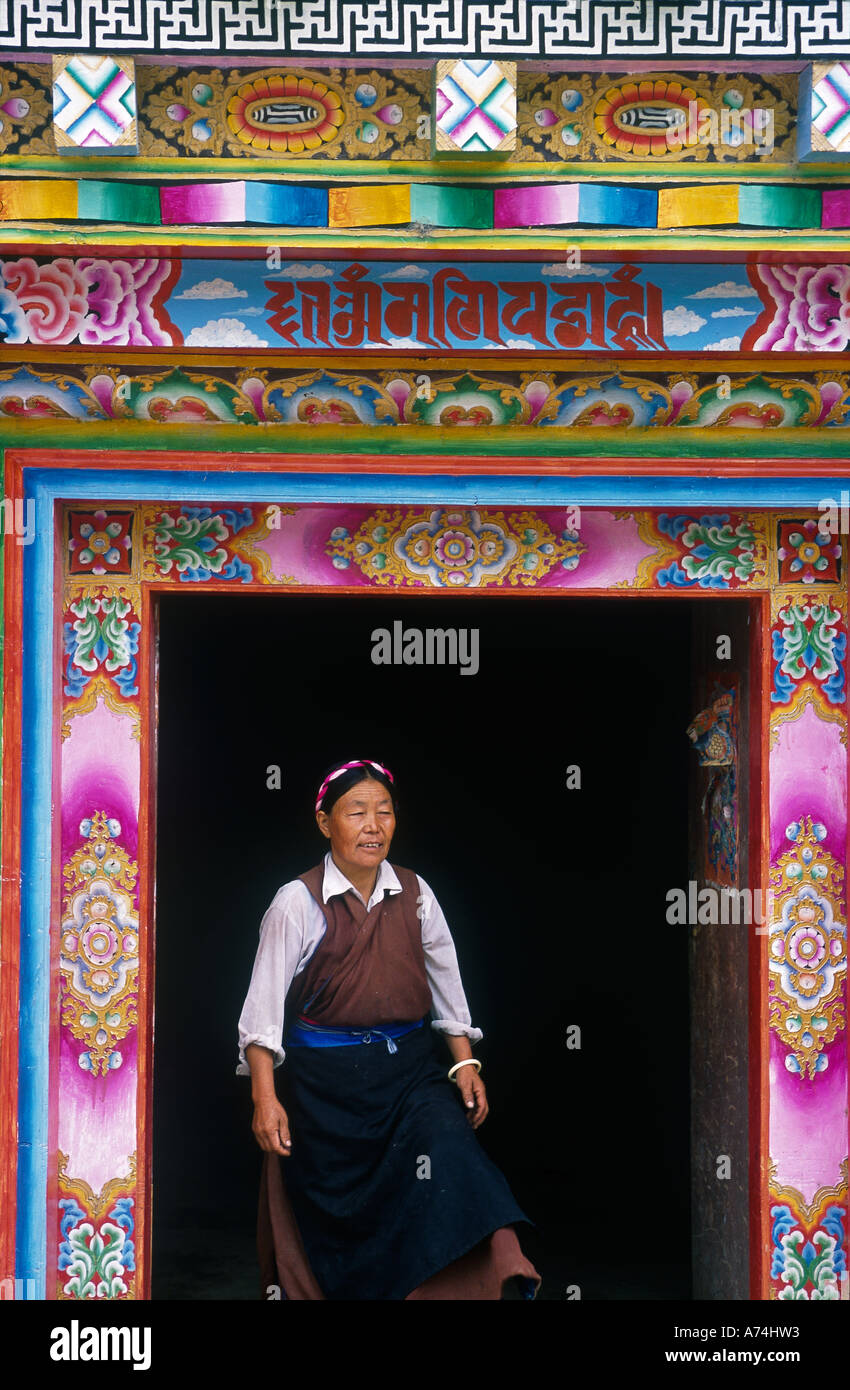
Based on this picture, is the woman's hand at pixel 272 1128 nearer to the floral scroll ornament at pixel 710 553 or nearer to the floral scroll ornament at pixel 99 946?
the floral scroll ornament at pixel 99 946

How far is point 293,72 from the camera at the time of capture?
3.64 metres

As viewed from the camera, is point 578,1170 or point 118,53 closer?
point 118,53

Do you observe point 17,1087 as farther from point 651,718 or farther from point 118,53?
point 651,718

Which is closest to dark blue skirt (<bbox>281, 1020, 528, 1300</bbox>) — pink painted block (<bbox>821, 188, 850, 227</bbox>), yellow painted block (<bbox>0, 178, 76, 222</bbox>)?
yellow painted block (<bbox>0, 178, 76, 222</bbox>)

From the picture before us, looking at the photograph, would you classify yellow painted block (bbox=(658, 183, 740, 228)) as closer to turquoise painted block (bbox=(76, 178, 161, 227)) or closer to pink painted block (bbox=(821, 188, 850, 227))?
pink painted block (bbox=(821, 188, 850, 227))

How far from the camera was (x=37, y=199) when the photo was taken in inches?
139

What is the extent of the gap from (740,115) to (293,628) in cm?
303

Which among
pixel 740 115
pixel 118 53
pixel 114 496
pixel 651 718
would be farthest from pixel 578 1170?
pixel 118 53

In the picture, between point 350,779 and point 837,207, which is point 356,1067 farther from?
point 837,207

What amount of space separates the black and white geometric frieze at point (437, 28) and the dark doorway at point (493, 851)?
2.58 m

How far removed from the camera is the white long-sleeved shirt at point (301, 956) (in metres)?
4.18

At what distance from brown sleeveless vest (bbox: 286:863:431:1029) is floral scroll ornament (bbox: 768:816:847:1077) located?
3.51 ft

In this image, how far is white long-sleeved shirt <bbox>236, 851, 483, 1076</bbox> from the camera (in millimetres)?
4180

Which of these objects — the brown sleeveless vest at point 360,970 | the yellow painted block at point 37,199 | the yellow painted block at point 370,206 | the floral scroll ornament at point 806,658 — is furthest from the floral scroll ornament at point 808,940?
the yellow painted block at point 37,199
